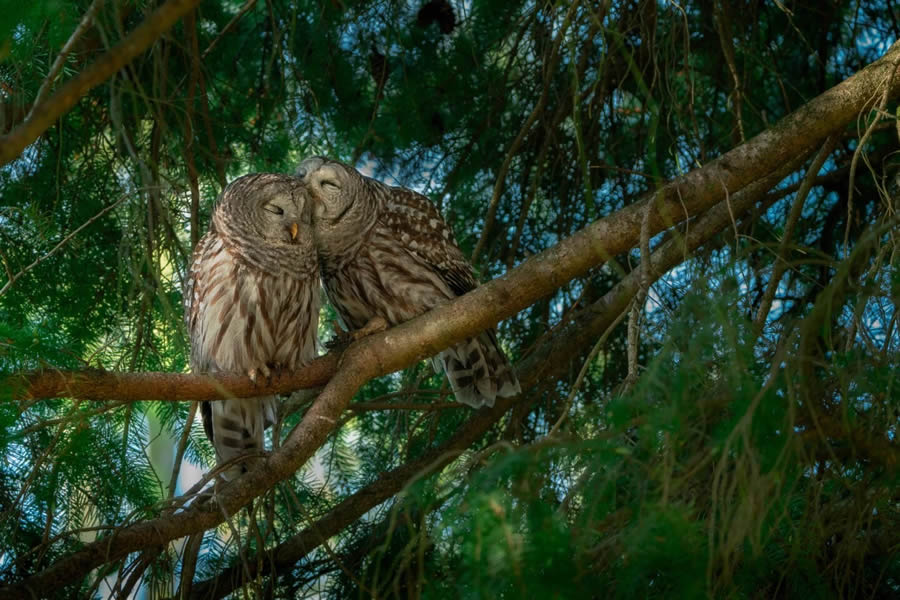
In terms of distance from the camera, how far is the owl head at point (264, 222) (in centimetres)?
376

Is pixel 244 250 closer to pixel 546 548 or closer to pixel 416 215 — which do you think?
pixel 416 215

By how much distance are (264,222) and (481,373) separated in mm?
1041

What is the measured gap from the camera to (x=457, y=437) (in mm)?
3746

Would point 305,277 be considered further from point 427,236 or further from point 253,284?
point 427,236

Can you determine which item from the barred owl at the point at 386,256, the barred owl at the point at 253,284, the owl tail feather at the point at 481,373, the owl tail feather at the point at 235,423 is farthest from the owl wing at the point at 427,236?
the owl tail feather at the point at 235,423

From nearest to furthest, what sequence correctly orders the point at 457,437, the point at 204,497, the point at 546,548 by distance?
1. the point at 546,548
2. the point at 204,497
3. the point at 457,437

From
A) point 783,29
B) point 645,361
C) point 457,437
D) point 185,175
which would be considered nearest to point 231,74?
point 185,175

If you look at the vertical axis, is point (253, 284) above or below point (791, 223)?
above

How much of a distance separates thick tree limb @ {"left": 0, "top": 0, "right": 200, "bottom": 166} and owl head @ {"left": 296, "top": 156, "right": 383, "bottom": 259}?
193cm

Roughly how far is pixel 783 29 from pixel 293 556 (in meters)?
2.91

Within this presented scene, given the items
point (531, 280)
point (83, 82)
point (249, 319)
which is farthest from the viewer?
point (249, 319)

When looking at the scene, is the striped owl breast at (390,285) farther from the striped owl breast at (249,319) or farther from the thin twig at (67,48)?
the thin twig at (67,48)

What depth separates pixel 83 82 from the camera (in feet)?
6.58

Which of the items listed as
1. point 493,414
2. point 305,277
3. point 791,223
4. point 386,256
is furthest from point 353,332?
point 791,223
